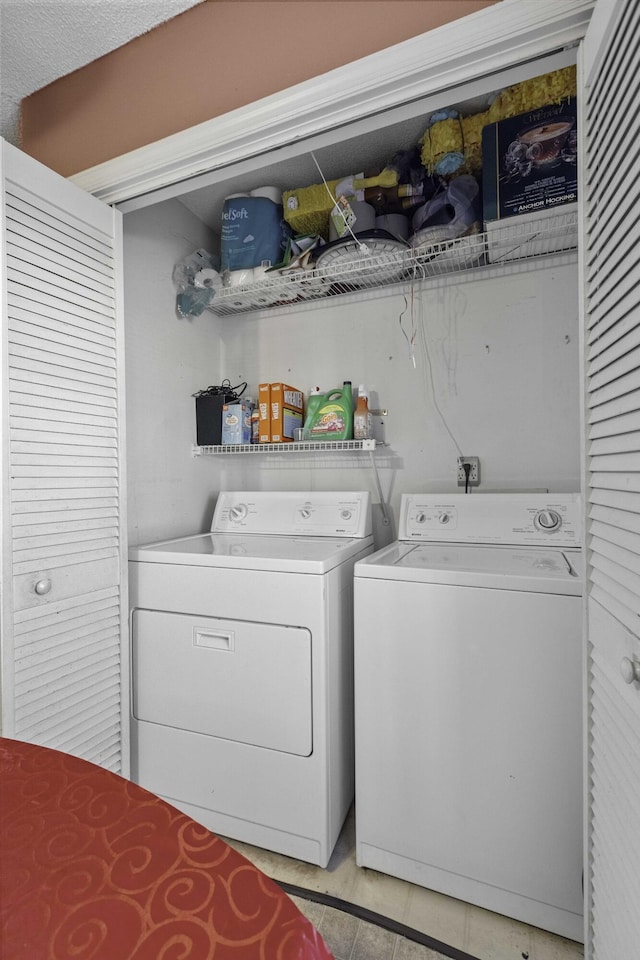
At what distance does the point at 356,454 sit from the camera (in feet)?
7.59

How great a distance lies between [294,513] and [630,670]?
1571 mm

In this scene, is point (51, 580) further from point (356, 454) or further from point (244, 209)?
point (244, 209)

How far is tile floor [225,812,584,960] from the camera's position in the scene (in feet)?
4.17

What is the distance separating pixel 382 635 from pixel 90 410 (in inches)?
47.9

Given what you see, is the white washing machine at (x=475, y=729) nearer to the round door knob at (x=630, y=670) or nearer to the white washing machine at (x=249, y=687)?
the white washing machine at (x=249, y=687)

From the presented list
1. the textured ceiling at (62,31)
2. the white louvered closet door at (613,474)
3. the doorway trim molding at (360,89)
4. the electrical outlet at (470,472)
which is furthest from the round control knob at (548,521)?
the textured ceiling at (62,31)

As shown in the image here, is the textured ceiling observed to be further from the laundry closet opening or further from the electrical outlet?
the electrical outlet

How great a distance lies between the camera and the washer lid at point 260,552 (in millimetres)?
1550

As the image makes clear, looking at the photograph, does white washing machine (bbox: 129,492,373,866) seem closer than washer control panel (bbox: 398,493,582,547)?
Yes

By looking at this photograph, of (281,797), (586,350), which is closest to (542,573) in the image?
(586,350)

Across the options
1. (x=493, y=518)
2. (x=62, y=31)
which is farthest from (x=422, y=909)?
(x=62, y=31)

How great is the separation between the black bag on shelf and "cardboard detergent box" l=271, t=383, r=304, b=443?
275 millimetres

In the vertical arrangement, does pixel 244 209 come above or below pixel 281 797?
above

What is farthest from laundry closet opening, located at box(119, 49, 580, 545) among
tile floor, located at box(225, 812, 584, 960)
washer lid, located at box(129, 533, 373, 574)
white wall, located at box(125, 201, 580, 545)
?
tile floor, located at box(225, 812, 584, 960)
